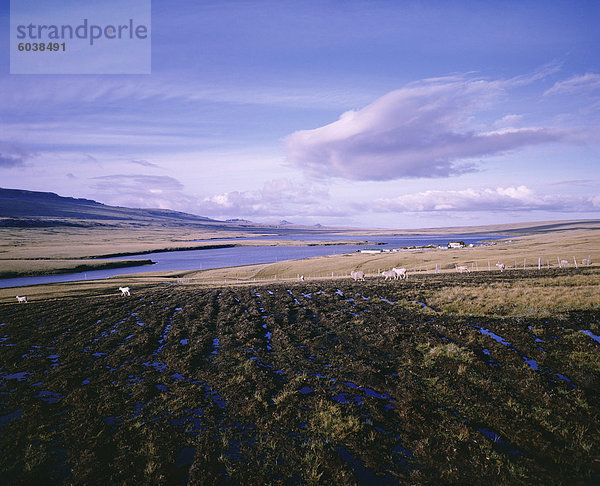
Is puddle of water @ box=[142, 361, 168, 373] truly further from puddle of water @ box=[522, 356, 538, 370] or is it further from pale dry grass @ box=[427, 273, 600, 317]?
pale dry grass @ box=[427, 273, 600, 317]

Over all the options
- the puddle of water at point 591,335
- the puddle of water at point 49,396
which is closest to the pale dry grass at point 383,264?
the puddle of water at point 591,335

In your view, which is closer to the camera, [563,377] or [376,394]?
[376,394]

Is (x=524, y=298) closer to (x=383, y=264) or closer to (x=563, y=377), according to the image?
(x=563, y=377)

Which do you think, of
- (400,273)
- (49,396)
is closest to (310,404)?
(49,396)

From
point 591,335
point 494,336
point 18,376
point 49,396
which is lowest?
point 18,376

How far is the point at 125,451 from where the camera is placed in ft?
29.3

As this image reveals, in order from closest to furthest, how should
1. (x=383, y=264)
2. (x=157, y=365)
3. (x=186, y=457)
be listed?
1. (x=186, y=457)
2. (x=157, y=365)
3. (x=383, y=264)

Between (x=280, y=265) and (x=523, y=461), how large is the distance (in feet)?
242

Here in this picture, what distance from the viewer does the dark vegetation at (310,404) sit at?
809cm

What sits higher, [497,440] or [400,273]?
[400,273]

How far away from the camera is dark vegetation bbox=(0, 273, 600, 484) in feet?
26.6

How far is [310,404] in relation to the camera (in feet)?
36.6

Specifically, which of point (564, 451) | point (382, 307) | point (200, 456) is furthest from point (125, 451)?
point (382, 307)

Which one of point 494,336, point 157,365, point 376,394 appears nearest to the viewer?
point 376,394
